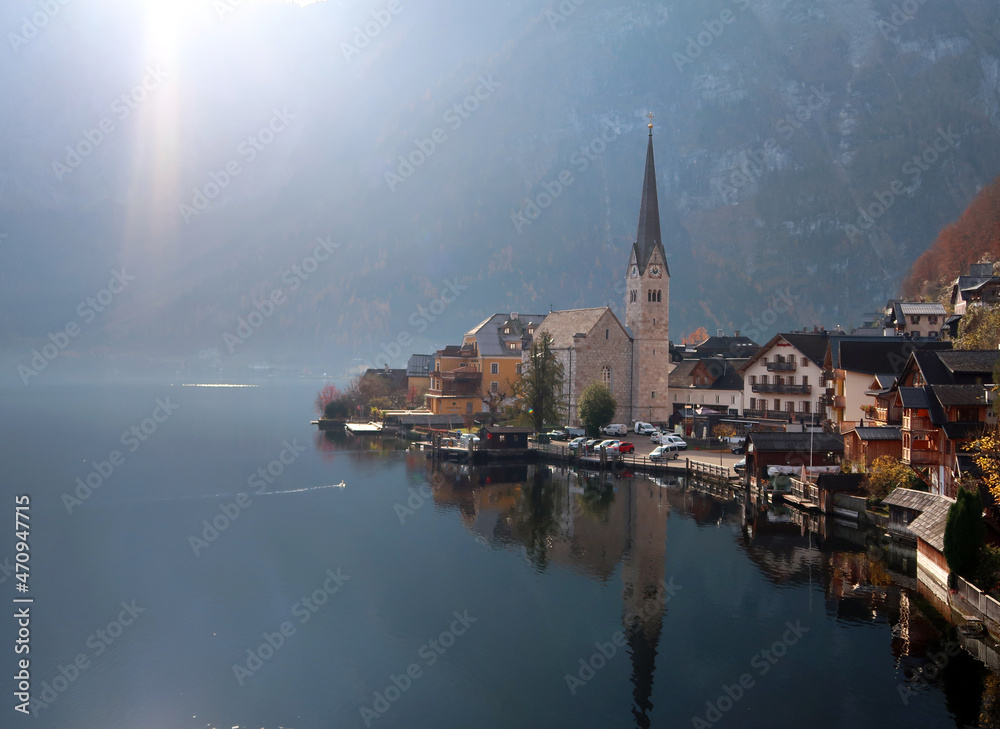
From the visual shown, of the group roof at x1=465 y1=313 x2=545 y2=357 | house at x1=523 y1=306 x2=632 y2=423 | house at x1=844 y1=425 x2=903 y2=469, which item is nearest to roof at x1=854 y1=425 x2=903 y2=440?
house at x1=844 y1=425 x2=903 y2=469

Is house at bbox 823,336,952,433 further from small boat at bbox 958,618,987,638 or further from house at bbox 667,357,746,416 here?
small boat at bbox 958,618,987,638

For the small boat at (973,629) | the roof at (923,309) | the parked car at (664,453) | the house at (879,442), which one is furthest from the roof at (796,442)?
the roof at (923,309)

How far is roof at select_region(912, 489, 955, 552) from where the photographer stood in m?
28.7

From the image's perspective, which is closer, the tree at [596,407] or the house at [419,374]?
the tree at [596,407]

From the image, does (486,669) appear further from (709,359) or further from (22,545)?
(709,359)

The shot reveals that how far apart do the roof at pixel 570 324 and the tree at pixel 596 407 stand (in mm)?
10473

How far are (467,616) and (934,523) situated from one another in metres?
17.9

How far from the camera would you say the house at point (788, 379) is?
63.5 m

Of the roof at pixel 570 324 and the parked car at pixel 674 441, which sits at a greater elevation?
the roof at pixel 570 324

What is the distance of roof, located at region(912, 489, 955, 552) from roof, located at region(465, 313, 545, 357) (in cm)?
6066

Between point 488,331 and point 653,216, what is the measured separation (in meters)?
23.5

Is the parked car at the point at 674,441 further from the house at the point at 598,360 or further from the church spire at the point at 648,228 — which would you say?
the church spire at the point at 648,228

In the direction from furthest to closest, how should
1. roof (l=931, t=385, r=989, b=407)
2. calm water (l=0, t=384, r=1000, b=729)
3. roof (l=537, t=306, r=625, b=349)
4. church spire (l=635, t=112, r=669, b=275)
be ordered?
church spire (l=635, t=112, r=669, b=275) → roof (l=537, t=306, r=625, b=349) → roof (l=931, t=385, r=989, b=407) → calm water (l=0, t=384, r=1000, b=729)

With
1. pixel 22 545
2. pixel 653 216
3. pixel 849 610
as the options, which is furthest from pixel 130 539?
pixel 653 216
